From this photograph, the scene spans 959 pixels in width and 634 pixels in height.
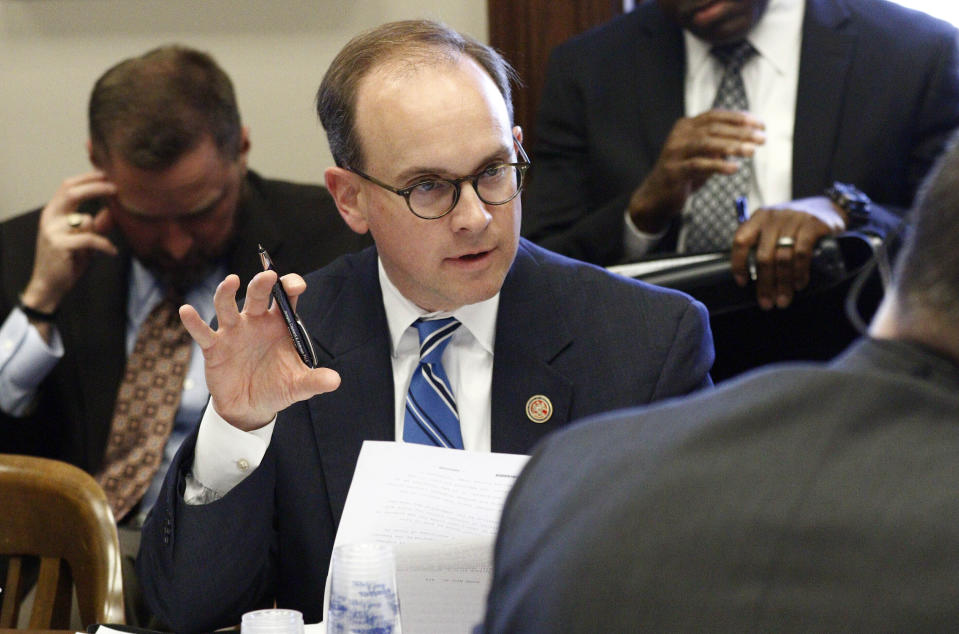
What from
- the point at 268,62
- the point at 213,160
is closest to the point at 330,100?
the point at 213,160

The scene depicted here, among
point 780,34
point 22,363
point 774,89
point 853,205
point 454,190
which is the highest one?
point 454,190

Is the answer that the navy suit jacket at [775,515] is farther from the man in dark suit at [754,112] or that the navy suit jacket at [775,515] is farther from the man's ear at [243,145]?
the man's ear at [243,145]

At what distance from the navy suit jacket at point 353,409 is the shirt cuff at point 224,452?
3 cm

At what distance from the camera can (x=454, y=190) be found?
1993 mm

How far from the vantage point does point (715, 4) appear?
327cm

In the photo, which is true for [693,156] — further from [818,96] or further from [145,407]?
[145,407]

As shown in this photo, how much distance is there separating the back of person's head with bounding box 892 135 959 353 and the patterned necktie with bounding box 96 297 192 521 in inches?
97.6

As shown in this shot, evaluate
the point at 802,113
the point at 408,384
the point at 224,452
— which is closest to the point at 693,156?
the point at 802,113

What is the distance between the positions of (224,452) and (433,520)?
404 mm

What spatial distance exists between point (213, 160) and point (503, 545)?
2.40 metres

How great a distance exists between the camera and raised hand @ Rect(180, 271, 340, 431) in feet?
5.85

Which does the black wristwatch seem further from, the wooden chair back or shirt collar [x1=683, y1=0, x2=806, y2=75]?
the wooden chair back

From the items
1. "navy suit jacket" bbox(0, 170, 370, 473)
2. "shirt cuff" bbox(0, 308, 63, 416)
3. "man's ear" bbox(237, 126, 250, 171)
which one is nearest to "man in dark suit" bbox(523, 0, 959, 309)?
"navy suit jacket" bbox(0, 170, 370, 473)

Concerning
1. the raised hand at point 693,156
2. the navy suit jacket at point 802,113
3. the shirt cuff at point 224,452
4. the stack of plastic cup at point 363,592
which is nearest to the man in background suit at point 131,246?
the navy suit jacket at point 802,113
